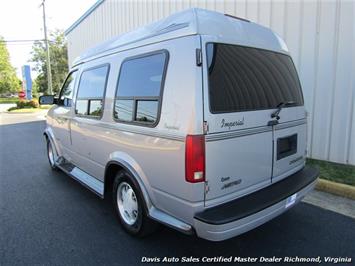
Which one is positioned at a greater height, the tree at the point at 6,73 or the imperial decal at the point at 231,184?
the tree at the point at 6,73

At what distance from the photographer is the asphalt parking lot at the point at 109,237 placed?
3.01m

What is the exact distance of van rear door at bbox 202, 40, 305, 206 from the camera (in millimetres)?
2502

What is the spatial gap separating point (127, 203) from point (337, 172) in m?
3.75

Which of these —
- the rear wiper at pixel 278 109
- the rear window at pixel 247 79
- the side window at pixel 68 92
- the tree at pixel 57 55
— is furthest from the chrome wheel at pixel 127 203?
the tree at pixel 57 55

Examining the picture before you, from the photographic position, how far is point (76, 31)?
18531 mm

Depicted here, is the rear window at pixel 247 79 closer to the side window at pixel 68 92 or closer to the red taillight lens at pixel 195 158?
the red taillight lens at pixel 195 158

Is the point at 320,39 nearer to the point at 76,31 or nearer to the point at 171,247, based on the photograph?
the point at 171,247

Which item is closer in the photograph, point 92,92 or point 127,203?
point 127,203

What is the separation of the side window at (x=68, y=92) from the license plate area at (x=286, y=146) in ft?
11.3

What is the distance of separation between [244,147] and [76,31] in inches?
730

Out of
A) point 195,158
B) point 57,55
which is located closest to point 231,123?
point 195,158

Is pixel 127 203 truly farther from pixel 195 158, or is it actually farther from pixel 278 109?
pixel 278 109

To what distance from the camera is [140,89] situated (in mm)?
3045

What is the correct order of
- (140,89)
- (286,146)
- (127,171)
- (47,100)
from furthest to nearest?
(47,100) → (286,146) → (127,171) → (140,89)
